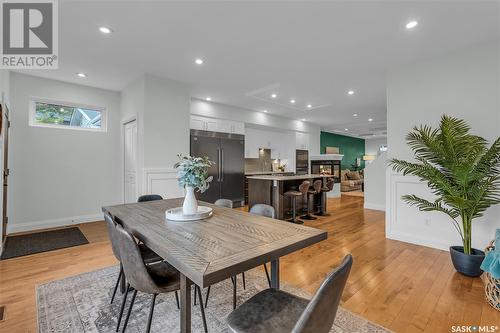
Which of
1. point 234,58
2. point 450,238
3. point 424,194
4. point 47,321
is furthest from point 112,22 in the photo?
point 450,238

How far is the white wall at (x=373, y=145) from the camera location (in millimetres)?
13555

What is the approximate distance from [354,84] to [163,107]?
3.67m

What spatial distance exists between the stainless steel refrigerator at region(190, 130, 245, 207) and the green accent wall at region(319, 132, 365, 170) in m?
5.66

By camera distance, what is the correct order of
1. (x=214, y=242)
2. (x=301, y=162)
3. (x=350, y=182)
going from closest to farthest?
(x=214, y=242) → (x=301, y=162) → (x=350, y=182)

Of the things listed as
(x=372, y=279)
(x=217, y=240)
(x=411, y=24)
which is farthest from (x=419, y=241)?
(x=217, y=240)

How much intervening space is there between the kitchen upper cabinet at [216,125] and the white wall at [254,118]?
107mm

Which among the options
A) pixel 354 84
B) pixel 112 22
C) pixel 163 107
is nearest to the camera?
pixel 112 22

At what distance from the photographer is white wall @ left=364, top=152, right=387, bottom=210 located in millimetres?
6125

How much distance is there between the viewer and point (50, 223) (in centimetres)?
427

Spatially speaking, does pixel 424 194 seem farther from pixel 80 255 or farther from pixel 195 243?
pixel 80 255

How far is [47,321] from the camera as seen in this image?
177cm

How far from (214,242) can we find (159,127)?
10.8ft

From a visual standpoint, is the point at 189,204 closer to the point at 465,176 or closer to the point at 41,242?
the point at 465,176

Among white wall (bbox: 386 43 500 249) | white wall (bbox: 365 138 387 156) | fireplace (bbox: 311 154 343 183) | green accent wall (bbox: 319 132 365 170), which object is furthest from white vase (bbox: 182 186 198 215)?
white wall (bbox: 365 138 387 156)
